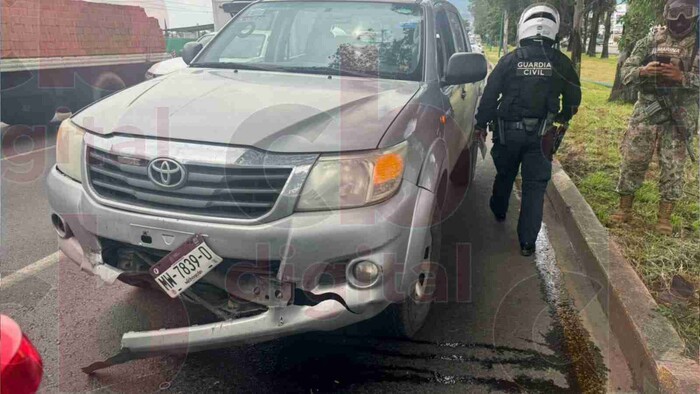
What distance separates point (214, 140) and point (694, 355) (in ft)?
8.41

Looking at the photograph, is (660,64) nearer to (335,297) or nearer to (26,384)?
(335,297)

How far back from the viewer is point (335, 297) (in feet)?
7.99

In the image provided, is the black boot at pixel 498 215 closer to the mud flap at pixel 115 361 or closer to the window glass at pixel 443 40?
the window glass at pixel 443 40

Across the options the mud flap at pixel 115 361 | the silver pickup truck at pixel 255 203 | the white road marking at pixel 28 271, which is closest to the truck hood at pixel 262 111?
the silver pickup truck at pixel 255 203

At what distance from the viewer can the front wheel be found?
2900 mm

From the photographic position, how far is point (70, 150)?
9.34 feet

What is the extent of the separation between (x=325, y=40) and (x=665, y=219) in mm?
3068

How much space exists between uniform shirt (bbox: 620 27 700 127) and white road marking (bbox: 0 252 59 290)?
4.59m

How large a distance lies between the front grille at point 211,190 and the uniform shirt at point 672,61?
10.8ft

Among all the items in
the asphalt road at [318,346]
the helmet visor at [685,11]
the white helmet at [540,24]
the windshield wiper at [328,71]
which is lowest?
the asphalt road at [318,346]

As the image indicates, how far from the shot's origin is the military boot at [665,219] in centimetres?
450

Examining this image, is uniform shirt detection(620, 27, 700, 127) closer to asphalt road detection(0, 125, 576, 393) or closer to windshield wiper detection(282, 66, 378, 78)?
asphalt road detection(0, 125, 576, 393)

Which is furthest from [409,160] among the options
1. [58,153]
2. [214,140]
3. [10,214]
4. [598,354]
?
[10,214]

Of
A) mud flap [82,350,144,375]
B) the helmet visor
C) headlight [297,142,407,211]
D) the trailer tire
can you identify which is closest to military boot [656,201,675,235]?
the helmet visor
